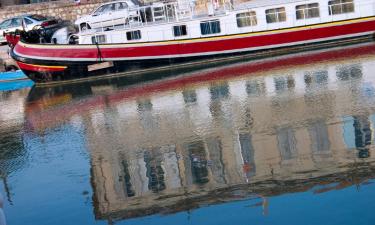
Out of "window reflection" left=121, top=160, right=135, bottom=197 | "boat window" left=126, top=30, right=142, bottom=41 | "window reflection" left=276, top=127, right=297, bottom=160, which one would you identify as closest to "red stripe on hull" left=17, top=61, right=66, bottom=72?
"boat window" left=126, top=30, right=142, bottom=41

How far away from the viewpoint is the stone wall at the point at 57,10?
1385 inches

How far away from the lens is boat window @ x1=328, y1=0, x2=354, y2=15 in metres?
27.2

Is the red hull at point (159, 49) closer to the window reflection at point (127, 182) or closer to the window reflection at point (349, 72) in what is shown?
the window reflection at point (349, 72)

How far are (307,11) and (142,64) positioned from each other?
7335mm

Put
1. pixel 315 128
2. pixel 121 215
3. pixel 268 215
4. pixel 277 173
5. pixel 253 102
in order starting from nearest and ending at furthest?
pixel 268 215 → pixel 121 215 → pixel 277 173 → pixel 315 128 → pixel 253 102

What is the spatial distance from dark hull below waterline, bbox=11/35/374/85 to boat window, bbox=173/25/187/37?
3.44 feet

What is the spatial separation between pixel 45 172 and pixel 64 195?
2.10 m

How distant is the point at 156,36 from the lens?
27094mm

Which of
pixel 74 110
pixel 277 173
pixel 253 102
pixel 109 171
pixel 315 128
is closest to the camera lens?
pixel 277 173

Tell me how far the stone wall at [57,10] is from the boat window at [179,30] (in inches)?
370

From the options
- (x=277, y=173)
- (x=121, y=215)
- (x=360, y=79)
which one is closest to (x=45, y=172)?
(x=121, y=215)

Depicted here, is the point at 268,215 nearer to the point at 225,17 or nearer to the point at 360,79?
the point at 360,79

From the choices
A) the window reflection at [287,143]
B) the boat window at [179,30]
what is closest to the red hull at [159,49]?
the boat window at [179,30]

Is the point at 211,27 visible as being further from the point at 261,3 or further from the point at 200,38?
the point at 261,3
